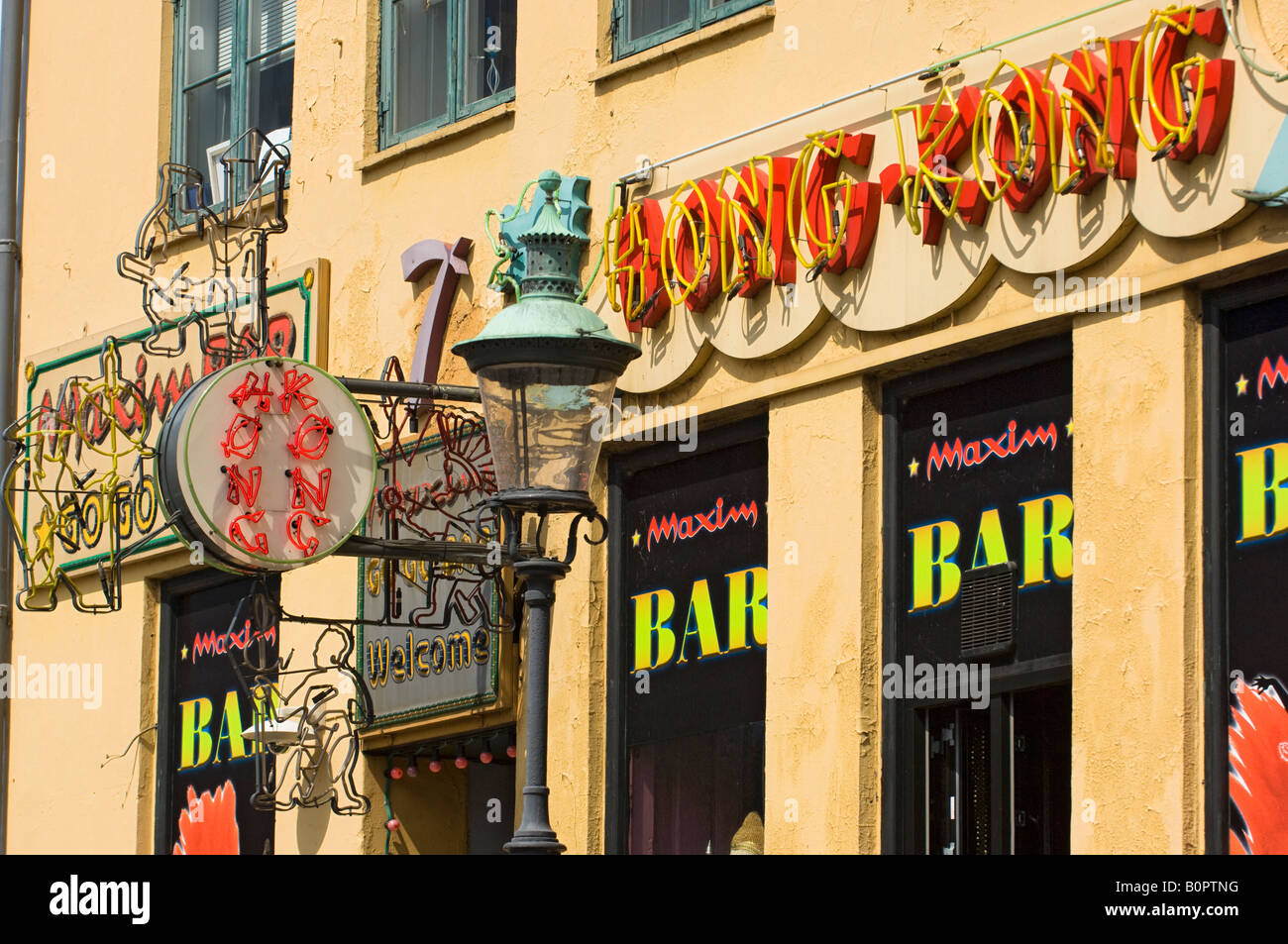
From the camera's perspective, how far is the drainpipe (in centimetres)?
1678

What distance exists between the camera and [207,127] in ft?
53.0

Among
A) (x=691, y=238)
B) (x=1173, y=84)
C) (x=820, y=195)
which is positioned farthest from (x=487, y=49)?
(x=1173, y=84)

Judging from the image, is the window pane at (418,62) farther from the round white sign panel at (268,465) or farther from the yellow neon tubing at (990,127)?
the yellow neon tubing at (990,127)

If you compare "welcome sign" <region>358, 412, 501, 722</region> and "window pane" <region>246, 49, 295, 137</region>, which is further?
"window pane" <region>246, 49, 295, 137</region>

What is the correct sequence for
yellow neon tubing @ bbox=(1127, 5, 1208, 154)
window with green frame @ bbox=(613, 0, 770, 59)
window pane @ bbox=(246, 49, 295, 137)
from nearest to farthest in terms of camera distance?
yellow neon tubing @ bbox=(1127, 5, 1208, 154), window with green frame @ bbox=(613, 0, 770, 59), window pane @ bbox=(246, 49, 295, 137)

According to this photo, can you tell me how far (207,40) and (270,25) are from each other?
0.66 m

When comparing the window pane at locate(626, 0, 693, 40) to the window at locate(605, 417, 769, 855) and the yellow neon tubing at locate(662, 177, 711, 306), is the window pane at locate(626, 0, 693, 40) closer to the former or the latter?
the yellow neon tubing at locate(662, 177, 711, 306)

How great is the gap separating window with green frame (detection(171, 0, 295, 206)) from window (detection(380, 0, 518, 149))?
3.35 ft

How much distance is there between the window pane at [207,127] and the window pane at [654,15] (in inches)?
151

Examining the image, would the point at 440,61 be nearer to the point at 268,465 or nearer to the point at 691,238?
the point at 691,238

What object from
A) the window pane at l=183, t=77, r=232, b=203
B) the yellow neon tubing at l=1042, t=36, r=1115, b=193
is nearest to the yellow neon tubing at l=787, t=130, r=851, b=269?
the yellow neon tubing at l=1042, t=36, r=1115, b=193

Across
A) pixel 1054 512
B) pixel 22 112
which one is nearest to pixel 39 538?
pixel 22 112
